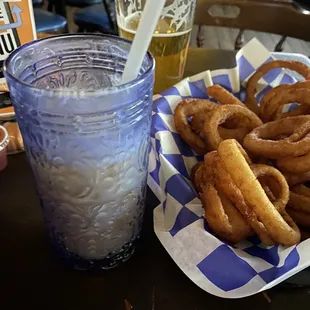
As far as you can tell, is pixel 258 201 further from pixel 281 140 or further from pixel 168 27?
pixel 168 27

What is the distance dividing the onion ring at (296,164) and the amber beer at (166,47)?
1.25 ft

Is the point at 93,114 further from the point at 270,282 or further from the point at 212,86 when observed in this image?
the point at 212,86

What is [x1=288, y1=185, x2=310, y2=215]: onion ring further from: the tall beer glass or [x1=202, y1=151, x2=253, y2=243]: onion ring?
the tall beer glass

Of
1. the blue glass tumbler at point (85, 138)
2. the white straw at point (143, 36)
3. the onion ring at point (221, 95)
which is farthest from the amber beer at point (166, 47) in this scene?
the white straw at point (143, 36)

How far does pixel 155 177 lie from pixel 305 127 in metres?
0.23

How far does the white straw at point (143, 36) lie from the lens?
420 mm

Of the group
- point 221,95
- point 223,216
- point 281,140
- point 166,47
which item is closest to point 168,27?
point 166,47

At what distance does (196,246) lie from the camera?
56 centimetres

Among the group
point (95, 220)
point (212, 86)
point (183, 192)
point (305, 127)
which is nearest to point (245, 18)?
point (212, 86)

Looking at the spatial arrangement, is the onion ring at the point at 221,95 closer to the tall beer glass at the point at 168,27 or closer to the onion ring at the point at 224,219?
the tall beer glass at the point at 168,27

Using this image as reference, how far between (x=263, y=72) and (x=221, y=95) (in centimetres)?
12

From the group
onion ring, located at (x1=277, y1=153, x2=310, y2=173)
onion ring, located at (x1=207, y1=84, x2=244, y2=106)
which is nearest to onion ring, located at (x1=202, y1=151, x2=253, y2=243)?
onion ring, located at (x1=277, y1=153, x2=310, y2=173)

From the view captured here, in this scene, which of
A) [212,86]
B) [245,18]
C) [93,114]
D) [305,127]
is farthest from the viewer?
[245,18]

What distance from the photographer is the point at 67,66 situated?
58 centimetres
